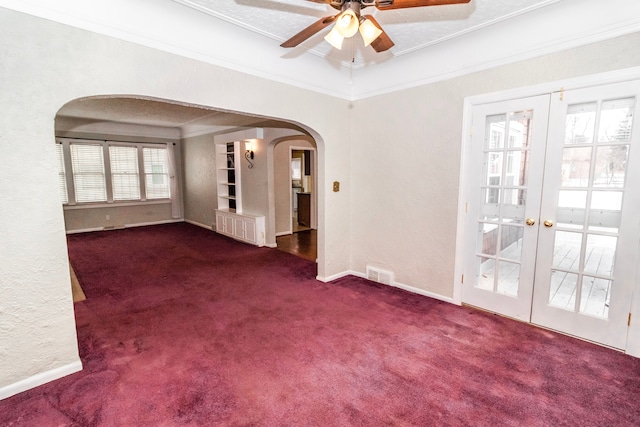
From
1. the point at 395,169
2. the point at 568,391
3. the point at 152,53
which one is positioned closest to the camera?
the point at 568,391

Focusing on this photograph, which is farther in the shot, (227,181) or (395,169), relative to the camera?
(227,181)

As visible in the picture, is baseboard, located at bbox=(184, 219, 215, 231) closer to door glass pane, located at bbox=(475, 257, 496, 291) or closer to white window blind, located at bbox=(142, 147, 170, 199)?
white window blind, located at bbox=(142, 147, 170, 199)

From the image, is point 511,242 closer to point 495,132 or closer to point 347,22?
point 495,132

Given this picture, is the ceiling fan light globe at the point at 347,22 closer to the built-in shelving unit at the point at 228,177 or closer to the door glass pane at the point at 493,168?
the door glass pane at the point at 493,168

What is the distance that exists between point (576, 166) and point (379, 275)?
2.29 metres

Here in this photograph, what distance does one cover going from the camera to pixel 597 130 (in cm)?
243

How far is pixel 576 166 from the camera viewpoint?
2.55 m

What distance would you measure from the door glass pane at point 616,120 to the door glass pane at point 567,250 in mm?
807

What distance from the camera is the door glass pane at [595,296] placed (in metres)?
2.51

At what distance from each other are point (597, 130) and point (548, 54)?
2.45 feet

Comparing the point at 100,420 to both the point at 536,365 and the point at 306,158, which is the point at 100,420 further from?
the point at 306,158

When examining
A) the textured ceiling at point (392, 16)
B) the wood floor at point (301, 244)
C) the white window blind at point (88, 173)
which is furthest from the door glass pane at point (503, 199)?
the white window blind at point (88, 173)

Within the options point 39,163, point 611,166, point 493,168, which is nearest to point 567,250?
point 611,166

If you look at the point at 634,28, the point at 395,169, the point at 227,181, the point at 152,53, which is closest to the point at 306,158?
the point at 227,181
